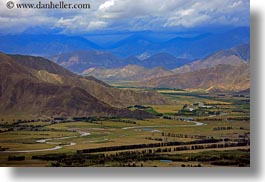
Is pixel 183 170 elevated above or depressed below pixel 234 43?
below

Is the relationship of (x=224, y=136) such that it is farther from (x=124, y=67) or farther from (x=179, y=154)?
(x=124, y=67)

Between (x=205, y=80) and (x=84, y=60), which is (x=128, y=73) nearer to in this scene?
(x=84, y=60)

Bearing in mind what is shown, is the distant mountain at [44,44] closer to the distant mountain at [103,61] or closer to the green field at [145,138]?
the distant mountain at [103,61]

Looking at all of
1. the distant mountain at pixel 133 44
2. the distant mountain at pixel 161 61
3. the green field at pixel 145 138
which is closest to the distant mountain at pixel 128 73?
the distant mountain at pixel 161 61

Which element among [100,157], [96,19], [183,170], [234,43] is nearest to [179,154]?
[183,170]

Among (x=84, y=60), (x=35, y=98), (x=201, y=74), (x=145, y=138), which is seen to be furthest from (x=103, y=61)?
(x=201, y=74)

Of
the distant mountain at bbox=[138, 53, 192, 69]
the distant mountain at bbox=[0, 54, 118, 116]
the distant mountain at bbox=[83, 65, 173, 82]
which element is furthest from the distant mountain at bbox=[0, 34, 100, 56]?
the distant mountain at bbox=[138, 53, 192, 69]
